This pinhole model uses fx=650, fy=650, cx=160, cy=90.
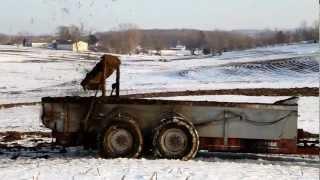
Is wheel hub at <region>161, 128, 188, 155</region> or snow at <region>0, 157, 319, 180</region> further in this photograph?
wheel hub at <region>161, 128, 188, 155</region>

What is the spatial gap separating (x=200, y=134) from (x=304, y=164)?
2.08 meters

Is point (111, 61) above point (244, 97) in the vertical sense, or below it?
above

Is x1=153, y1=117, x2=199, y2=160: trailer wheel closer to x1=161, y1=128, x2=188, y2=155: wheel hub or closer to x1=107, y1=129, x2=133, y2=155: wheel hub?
x1=161, y1=128, x2=188, y2=155: wheel hub

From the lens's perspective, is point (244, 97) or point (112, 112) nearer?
point (112, 112)

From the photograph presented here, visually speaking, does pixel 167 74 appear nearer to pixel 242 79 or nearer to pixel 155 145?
pixel 242 79

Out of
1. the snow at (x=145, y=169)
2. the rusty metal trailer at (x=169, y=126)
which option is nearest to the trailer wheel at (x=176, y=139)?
the rusty metal trailer at (x=169, y=126)

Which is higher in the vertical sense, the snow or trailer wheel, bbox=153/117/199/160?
trailer wheel, bbox=153/117/199/160

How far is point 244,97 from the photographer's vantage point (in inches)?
1207

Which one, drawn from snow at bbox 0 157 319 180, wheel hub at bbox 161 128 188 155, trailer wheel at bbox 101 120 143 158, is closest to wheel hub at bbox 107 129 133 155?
trailer wheel at bbox 101 120 143 158

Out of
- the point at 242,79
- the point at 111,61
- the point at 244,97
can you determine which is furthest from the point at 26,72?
the point at 111,61

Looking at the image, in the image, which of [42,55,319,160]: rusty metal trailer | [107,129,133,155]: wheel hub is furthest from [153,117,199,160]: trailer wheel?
[107,129,133,155]: wheel hub

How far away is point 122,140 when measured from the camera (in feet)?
40.7

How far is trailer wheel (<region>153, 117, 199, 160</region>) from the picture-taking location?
40.4 feet

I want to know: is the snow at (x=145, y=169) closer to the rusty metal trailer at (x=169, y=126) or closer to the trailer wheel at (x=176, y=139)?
the trailer wheel at (x=176, y=139)
